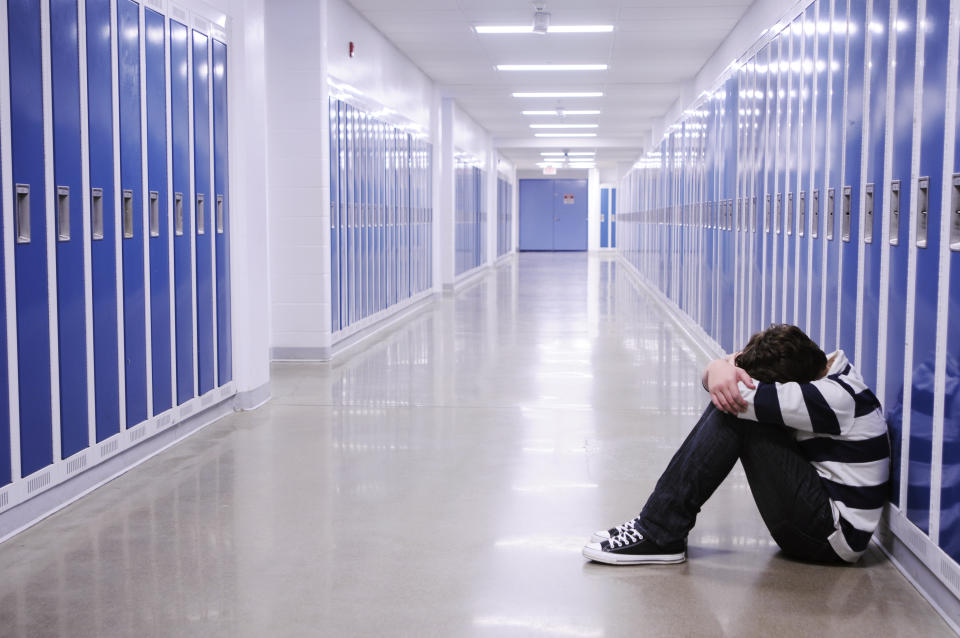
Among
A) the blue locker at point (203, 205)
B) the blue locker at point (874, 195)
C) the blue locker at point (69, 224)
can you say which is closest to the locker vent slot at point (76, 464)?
the blue locker at point (69, 224)

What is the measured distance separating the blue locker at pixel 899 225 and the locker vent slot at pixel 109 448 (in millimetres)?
3046

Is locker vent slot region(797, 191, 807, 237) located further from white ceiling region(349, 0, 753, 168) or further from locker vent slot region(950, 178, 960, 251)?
white ceiling region(349, 0, 753, 168)

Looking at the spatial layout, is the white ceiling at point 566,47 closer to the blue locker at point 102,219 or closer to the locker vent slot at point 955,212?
the blue locker at point 102,219

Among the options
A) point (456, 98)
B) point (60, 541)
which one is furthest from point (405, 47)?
point (60, 541)

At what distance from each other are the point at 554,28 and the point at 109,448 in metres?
7.23

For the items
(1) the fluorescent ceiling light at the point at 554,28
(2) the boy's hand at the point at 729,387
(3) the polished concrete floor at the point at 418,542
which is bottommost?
(3) the polished concrete floor at the point at 418,542

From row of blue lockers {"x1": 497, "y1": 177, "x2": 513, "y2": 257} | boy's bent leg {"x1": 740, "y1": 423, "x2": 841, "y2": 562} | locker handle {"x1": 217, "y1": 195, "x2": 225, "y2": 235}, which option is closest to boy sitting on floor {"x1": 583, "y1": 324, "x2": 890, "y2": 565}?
boy's bent leg {"x1": 740, "y1": 423, "x2": 841, "y2": 562}

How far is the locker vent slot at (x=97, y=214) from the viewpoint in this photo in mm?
4043

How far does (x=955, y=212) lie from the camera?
8.64 feet

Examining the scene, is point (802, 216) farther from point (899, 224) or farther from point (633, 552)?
point (633, 552)

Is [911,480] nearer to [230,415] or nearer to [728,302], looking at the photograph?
[230,415]

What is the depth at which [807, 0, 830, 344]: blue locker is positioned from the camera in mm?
4148

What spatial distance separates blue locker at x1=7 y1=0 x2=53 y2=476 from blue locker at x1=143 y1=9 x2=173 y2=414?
1.00 meters

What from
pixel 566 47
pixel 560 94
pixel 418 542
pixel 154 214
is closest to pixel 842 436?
pixel 418 542
